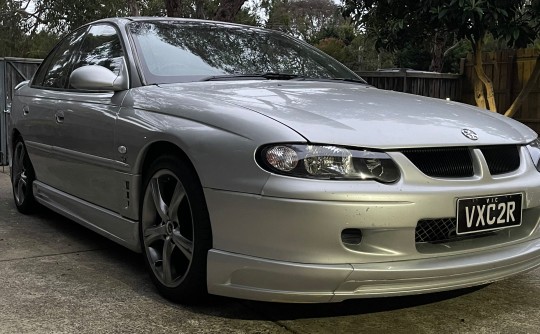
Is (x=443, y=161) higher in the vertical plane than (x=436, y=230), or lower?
higher

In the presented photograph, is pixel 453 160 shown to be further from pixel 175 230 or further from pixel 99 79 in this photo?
pixel 99 79

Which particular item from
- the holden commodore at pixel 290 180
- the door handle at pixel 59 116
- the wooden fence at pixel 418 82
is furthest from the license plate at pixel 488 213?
the wooden fence at pixel 418 82

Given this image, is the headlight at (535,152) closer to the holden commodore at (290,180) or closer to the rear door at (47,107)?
the holden commodore at (290,180)

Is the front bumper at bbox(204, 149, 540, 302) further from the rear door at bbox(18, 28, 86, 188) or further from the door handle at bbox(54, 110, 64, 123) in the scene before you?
the rear door at bbox(18, 28, 86, 188)

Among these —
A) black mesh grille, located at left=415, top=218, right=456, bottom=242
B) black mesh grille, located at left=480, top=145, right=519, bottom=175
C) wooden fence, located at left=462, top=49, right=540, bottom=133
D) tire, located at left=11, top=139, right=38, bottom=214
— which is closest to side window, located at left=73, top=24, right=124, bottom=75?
tire, located at left=11, top=139, right=38, bottom=214

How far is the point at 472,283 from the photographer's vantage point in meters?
2.57

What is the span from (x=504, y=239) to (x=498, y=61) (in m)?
8.49

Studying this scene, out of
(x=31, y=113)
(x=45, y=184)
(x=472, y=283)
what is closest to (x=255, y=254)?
(x=472, y=283)

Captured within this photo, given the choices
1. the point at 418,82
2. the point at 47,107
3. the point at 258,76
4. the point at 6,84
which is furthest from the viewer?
the point at 418,82

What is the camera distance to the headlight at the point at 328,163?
238 centimetres

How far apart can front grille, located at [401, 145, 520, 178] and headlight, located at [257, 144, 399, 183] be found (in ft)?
0.48

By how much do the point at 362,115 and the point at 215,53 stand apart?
132 cm

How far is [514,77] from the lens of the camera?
1020 cm

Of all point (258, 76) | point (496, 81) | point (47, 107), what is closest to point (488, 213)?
point (258, 76)
